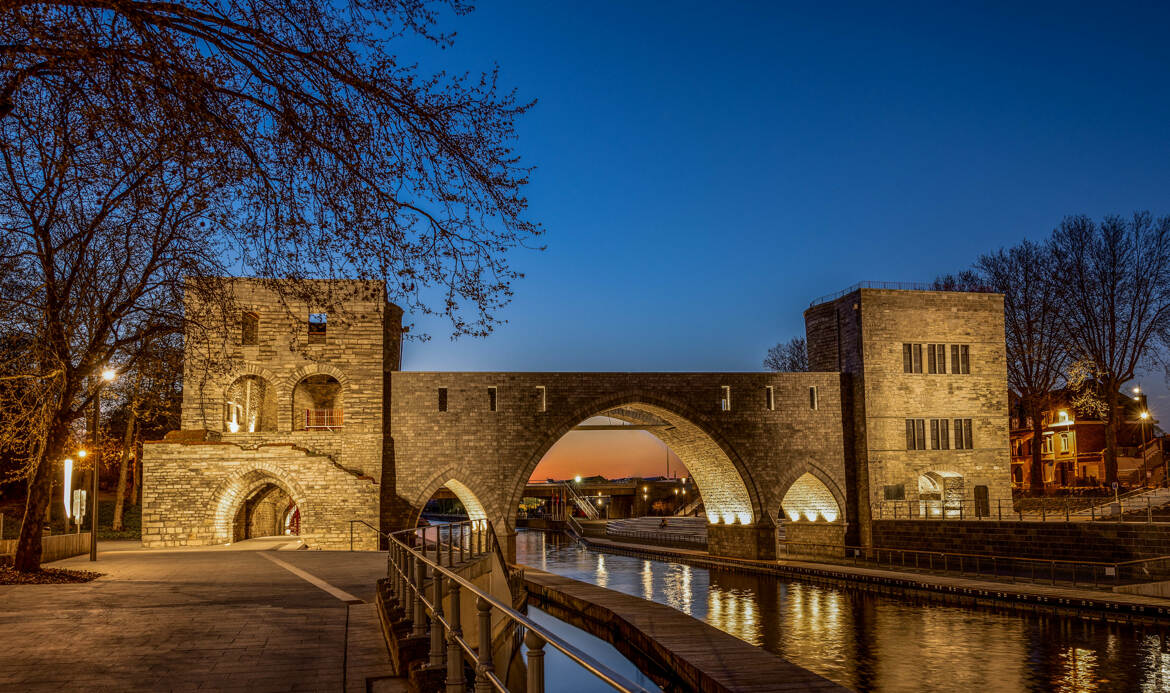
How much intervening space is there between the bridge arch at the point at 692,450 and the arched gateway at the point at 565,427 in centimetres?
7

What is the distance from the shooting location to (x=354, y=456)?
2552cm

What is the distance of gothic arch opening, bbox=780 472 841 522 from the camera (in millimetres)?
29703

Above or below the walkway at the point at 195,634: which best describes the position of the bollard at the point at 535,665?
above

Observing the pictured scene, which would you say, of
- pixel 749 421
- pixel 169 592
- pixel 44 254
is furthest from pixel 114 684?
pixel 749 421

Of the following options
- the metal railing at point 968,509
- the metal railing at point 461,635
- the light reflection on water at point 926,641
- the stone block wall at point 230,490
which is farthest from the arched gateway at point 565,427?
the metal railing at point 461,635

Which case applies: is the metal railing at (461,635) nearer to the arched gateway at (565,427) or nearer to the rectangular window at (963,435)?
the arched gateway at (565,427)

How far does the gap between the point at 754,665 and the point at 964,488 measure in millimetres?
21584

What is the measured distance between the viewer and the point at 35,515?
1300 centimetres

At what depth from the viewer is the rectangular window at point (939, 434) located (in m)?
29.5

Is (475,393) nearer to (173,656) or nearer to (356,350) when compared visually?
(356,350)

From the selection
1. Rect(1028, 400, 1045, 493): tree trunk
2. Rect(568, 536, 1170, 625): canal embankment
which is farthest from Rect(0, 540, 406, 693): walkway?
Rect(1028, 400, 1045, 493): tree trunk

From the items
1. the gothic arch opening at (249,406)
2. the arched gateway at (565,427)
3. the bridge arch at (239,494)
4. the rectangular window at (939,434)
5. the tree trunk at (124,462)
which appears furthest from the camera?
the rectangular window at (939,434)

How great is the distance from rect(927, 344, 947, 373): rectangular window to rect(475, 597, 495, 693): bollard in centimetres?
2847

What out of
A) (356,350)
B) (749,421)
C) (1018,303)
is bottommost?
(749,421)
